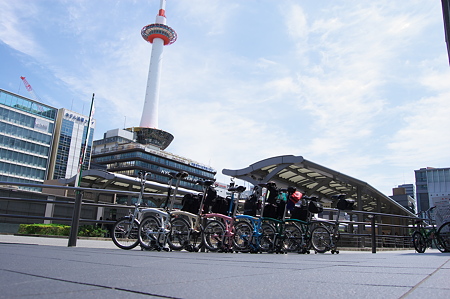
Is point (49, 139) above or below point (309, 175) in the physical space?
above

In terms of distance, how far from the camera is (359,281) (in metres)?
2.24

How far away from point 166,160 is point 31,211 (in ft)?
236

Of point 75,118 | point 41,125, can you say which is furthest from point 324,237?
point 75,118

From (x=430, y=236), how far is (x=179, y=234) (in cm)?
619

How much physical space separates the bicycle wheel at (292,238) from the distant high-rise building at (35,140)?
77.8 m

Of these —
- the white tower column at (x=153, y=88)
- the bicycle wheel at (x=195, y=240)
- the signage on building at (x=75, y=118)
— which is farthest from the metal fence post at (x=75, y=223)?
the white tower column at (x=153, y=88)

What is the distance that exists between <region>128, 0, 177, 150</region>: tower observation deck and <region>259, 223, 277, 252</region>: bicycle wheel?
10120cm

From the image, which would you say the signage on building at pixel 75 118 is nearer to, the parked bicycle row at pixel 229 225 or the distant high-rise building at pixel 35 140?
the distant high-rise building at pixel 35 140

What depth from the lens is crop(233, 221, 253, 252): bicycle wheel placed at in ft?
22.9

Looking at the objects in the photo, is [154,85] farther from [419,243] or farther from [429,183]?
[419,243]

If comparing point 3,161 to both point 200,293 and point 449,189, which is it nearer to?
point 200,293

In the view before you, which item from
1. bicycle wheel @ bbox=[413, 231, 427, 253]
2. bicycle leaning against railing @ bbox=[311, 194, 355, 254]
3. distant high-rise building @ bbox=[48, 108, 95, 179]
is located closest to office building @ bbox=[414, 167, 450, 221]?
distant high-rise building @ bbox=[48, 108, 95, 179]

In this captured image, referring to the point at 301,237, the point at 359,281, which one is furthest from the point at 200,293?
the point at 301,237

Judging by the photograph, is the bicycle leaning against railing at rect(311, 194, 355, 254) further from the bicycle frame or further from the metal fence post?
the metal fence post
